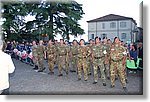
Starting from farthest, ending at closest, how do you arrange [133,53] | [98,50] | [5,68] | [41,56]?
[41,56]
[98,50]
[133,53]
[5,68]

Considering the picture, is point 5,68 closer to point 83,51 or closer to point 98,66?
point 83,51

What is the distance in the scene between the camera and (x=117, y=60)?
3627 millimetres

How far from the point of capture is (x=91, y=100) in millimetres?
3639

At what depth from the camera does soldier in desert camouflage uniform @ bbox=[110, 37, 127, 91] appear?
142 inches

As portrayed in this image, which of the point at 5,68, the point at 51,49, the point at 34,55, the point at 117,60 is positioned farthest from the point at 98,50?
the point at 5,68

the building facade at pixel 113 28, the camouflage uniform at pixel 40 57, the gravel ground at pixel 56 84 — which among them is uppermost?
the building facade at pixel 113 28

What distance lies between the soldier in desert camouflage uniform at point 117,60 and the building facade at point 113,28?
10 centimetres

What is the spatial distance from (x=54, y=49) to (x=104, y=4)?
972 millimetres

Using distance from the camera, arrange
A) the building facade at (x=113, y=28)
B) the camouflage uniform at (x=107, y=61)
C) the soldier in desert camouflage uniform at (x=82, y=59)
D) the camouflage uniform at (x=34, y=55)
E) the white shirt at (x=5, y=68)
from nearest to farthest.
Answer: the white shirt at (x=5, y=68) → the building facade at (x=113, y=28) → the camouflage uniform at (x=107, y=61) → the soldier in desert camouflage uniform at (x=82, y=59) → the camouflage uniform at (x=34, y=55)

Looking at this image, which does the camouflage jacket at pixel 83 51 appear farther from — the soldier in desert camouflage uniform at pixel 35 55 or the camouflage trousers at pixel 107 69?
the soldier in desert camouflage uniform at pixel 35 55

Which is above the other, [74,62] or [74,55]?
[74,55]

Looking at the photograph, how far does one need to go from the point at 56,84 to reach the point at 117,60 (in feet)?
3.07

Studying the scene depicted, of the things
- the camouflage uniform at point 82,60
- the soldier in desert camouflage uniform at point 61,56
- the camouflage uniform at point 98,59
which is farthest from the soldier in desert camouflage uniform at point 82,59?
the soldier in desert camouflage uniform at point 61,56

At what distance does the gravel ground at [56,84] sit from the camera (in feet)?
11.8
